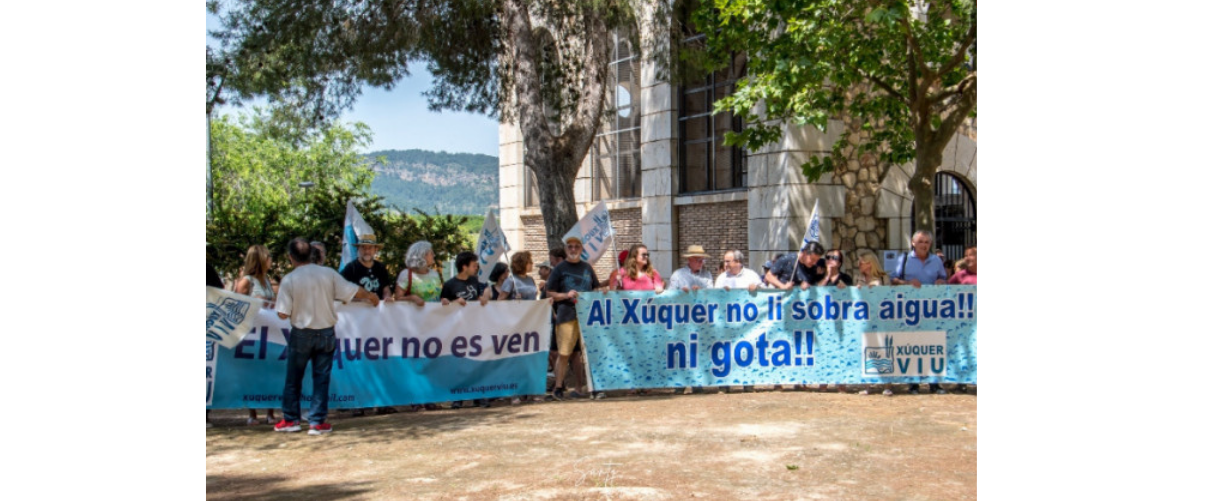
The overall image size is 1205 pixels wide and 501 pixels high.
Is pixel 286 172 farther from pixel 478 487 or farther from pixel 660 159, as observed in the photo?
pixel 478 487

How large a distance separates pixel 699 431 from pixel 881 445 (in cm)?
149

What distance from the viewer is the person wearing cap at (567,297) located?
11352 mm

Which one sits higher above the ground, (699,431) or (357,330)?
(357,330)

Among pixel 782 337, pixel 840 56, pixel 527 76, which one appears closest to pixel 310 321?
pixel 782 337

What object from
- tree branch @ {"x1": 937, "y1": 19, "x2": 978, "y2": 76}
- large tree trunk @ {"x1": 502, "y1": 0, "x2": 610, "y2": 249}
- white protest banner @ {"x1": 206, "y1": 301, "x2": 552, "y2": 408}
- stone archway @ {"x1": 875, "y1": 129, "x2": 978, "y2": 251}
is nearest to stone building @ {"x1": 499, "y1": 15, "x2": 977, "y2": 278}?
stone archway @ {"x1": 875, "y1": 129, "x2": 978, "y2": 251}

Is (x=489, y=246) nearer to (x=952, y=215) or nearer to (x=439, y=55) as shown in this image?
(x=439, y=55)

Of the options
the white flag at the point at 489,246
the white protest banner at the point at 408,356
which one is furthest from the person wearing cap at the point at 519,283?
the white flag at the point at 489,246

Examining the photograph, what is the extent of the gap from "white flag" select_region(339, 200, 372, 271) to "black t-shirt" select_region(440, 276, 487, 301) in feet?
3.17

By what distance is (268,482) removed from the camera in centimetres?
730

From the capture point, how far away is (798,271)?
1203 cm

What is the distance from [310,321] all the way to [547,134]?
6.94 metres

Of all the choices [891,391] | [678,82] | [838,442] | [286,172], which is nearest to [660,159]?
[678,82]

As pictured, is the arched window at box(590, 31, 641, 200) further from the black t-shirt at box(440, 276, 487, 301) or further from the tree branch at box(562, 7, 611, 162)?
the black t-shirt at box(440, 276, 487, 301)

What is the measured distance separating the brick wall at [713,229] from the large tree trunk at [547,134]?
526 centimetres
